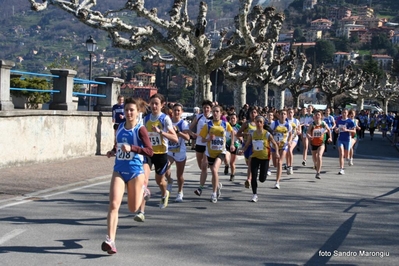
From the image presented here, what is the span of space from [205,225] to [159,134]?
67.2 inches

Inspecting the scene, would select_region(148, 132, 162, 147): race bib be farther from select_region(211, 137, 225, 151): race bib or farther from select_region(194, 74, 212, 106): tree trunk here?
select_region(194, 74, 212, 106): tree trunk

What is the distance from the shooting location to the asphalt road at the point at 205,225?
23.4 feet

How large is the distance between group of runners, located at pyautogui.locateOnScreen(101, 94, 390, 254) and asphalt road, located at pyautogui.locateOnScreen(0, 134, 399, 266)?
1.32ft

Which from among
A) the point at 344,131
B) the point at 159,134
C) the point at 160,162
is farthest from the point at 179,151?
the point at 344,131

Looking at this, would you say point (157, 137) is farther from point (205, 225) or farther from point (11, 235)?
point (11, 235)

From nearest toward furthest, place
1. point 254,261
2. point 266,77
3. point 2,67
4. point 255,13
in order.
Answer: point 254,261, point 2,67, point 255,13, point 266,77

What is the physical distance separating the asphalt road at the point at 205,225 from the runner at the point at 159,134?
1.69 feet

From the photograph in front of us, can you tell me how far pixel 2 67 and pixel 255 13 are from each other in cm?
1900

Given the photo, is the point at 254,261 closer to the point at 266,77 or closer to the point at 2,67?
the point at 2,67

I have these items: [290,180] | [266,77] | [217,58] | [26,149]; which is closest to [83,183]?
[26,149]

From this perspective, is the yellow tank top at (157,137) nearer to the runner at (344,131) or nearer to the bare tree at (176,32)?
the runner at (344,131)

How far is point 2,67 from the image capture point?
15555 mm

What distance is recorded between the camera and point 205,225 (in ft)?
29.7

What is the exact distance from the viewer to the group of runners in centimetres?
748
